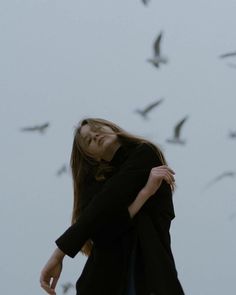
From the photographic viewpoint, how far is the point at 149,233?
2.58 feet

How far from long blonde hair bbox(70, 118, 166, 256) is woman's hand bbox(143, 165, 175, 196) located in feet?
0.15

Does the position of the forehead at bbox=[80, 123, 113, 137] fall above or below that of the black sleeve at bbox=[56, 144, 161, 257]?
above

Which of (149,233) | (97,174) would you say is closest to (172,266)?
(149,233)

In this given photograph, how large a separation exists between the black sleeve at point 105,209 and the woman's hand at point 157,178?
2 centimetres

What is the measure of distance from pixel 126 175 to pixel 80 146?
0.27ft

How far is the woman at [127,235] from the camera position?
30.7 inches

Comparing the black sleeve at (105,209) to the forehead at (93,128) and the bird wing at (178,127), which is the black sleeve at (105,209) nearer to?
the forehead at (93,128)

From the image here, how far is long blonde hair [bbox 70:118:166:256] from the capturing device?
84cm

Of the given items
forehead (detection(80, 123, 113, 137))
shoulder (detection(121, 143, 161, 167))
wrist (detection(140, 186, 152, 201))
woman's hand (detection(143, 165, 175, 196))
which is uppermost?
forehead (detection(80, 123, 113, 137))

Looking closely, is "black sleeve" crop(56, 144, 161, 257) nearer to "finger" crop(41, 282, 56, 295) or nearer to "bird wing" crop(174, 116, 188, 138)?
"finger" crop(41, 282, 56, 295)

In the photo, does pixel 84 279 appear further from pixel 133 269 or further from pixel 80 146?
pixel 80 146

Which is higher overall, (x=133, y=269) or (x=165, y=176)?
(x=165, y=176)

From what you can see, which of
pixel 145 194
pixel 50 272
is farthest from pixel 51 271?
pixel 145 194

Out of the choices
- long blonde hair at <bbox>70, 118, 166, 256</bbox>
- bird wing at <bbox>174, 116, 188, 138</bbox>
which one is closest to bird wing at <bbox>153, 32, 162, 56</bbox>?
bird wing at <bbox>174, 116, 188, 138</bbox>
